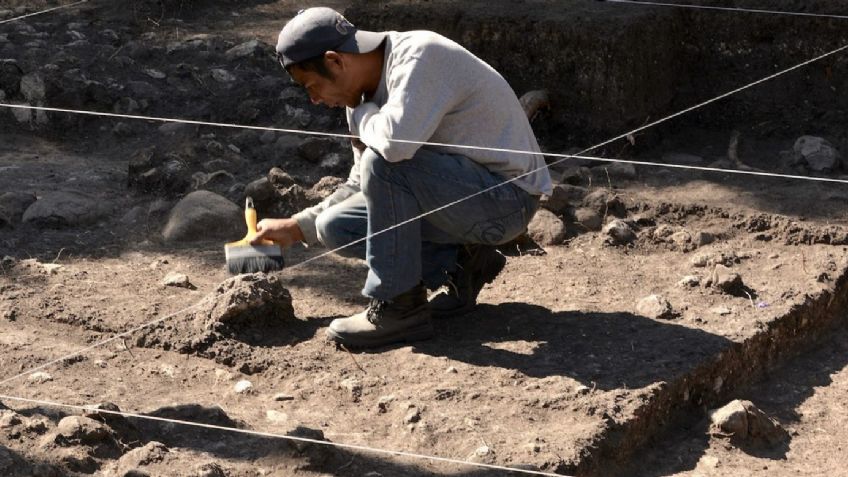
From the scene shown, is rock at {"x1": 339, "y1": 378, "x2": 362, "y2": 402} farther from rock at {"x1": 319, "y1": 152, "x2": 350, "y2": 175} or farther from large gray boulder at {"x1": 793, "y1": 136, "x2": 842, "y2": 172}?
large gray boulder at {"x1": 793, "y1": 136, "x2": 842, "y2": 172}

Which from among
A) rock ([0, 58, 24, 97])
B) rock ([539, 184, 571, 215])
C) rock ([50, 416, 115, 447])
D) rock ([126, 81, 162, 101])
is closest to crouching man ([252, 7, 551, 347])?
rock ([50, 416, 115, 447])

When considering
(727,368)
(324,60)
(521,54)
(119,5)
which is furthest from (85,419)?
(119,5)

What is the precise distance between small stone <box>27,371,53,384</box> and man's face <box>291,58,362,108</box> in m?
1.14

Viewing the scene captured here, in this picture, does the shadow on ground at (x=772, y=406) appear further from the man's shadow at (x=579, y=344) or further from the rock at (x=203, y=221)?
the rock at (x=203, y=221)

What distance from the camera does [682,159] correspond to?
18.6ft

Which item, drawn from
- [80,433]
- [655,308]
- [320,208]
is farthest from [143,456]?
[655,308]

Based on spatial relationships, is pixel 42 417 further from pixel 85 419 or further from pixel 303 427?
pixel 303 427

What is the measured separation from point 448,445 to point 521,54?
2.94 meters

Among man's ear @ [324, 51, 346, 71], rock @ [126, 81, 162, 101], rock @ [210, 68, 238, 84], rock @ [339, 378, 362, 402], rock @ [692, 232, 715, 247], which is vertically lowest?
rock @ [339, 378, 362, 402]

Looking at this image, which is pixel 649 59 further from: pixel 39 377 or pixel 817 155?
pixel 39 377

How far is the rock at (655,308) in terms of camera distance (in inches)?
164

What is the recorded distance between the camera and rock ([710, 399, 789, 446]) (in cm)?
360

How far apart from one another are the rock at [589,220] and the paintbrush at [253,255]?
1.36 m

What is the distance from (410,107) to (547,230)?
1.43 meters
